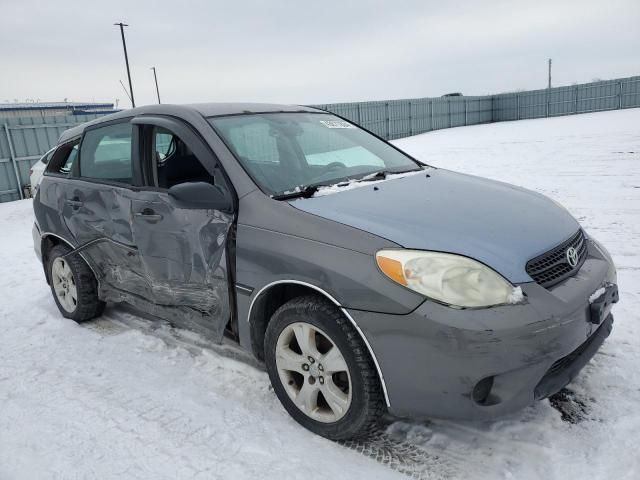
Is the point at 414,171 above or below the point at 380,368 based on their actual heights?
above

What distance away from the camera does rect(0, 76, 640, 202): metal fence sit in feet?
45.0

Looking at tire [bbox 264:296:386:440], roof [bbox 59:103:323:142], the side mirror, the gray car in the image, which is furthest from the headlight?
roof [bbox 59:103:323:142]

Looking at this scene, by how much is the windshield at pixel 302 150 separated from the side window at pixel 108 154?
2.72 feet

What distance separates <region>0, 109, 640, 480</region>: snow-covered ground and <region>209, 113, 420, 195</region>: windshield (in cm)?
128

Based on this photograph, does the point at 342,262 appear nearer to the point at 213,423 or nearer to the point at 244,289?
the point at 244,289

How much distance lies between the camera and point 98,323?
159 inches

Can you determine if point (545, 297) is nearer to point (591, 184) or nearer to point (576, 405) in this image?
point (576, 405)

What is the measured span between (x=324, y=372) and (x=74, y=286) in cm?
269

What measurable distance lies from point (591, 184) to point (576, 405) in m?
6.40

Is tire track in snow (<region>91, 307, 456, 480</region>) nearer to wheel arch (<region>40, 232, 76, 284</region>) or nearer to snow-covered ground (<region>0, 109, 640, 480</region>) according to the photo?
snow-covered ground (<region>0, 109, 640, 480</region>)

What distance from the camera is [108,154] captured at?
368 cm

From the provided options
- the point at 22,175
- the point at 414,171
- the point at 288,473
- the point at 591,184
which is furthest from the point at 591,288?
the point at 22,175

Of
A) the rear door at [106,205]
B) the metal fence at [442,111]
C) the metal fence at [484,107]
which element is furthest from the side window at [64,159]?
the metal fence at [484,107]

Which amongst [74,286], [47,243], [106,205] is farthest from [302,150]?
[47,243]
